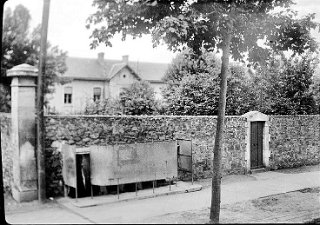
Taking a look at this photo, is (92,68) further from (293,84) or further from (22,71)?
(22,71)

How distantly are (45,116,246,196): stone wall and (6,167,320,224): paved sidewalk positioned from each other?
0.70 m

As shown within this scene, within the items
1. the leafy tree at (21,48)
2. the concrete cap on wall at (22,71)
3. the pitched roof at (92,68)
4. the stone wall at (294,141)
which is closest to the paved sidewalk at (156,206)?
the stone wall at (294,141)

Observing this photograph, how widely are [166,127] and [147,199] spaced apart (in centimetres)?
244

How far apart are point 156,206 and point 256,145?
566 cm

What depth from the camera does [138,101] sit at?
12484 mm

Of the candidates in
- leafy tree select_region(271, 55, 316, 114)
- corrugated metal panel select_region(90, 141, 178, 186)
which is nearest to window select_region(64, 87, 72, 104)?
leafy tree select_region(271, 55, 316, 114)

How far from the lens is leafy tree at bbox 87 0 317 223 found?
639cm

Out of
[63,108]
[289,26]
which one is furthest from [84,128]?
[63,108]

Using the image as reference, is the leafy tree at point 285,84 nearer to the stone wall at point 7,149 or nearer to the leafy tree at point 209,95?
the leafy tree at point 209,95

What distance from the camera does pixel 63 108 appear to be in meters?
21.4

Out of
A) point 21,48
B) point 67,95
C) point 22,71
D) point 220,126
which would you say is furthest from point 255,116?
point 67,95

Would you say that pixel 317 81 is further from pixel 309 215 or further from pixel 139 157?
pixel 139 157

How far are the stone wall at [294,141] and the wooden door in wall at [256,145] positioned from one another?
1.66 feet

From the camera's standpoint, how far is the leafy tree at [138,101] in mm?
12539
